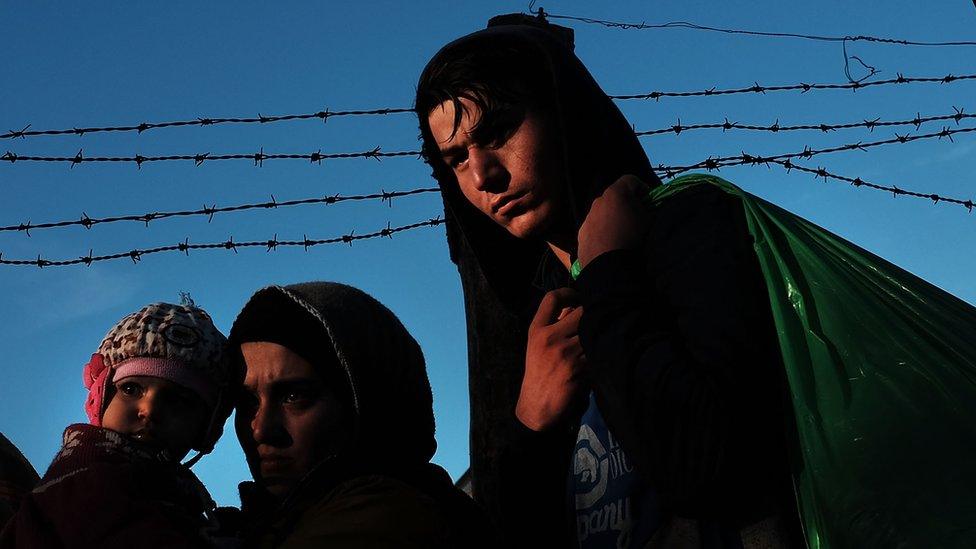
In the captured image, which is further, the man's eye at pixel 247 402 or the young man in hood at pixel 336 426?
the man's eye at pixel 247 402

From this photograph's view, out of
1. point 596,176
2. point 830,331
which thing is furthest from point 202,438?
point 830,331

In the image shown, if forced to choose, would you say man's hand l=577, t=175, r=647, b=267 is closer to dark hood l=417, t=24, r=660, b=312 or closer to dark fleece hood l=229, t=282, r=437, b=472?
dark hood l=417, t=24, r=660, b=312

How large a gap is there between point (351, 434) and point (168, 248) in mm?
3264

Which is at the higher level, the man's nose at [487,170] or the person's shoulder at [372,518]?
the man's nose at [487,170]

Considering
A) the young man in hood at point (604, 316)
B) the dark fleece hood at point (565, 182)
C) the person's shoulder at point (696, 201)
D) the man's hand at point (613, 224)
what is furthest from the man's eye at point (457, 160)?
the person's shoulder at point (696, 201)

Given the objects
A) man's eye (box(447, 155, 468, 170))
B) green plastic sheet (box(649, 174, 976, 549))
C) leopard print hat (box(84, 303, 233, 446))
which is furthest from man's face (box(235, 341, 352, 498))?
green plastic sheet (box(649, 174, 976, 549))

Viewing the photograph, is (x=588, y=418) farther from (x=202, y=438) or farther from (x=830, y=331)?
(x=202, y=438)

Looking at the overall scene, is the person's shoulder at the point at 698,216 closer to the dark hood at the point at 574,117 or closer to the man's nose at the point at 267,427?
the dark hood at the point at 574,117

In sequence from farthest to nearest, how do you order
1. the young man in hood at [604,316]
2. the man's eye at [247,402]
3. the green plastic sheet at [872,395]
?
the man's eye at [247,402] < the young man in hood at [604,316] < the green plastic sheet at [872,395]

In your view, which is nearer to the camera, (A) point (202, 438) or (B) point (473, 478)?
(A) point (202, 438)

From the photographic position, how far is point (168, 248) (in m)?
5.42

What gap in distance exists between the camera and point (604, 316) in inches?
69.2

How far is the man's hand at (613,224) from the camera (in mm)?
1877

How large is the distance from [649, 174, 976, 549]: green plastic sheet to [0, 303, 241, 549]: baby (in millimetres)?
1361
